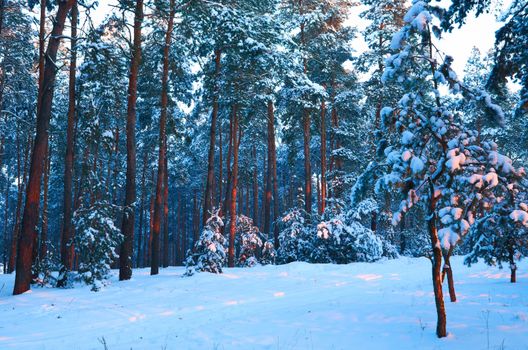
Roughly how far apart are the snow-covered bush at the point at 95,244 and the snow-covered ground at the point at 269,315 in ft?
1.61

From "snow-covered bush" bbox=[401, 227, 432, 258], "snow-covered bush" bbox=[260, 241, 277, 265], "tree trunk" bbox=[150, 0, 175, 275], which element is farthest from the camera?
"snow-covered bush" bbox=[401, 227, 432, 258]

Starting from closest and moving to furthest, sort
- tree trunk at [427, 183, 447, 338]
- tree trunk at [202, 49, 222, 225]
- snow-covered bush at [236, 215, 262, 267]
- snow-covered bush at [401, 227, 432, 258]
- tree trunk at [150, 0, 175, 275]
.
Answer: tree trunk at [427, 183, 447, 338], tree trunk at [150, 0, 175, 275], tree trunk at [202, 49, 222, 225], snow-covered bush at [236, 215, 262, 267], snow-covered bush at [401, 227, 432, 258]

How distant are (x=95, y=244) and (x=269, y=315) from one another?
690 cm

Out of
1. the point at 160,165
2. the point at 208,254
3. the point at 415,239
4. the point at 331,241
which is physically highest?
the point at 160,165

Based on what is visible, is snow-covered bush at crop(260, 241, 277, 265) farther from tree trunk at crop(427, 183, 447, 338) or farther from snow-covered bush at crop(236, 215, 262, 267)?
tree trunk at crop(427, 183, 447, 338)

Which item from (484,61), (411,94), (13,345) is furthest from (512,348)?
(484,61)

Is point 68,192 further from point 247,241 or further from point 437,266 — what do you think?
point 437,266

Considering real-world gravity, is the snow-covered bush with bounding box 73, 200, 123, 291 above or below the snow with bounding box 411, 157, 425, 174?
below

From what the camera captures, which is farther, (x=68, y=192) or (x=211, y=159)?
(x=211, y=159)

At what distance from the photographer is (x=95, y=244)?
1253 cm

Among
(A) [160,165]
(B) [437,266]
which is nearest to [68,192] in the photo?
(A) [160,165]

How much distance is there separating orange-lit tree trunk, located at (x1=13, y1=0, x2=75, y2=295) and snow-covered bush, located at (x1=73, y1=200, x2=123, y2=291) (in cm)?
138

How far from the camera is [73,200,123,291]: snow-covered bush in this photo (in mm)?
12484

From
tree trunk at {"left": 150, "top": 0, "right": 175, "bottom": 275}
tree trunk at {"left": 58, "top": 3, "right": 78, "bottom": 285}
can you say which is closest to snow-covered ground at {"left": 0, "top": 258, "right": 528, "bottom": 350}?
tree trunk at {"left": 58, "top": 3, "right": 78, "bottom": 285}
